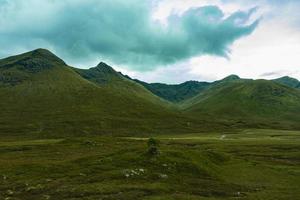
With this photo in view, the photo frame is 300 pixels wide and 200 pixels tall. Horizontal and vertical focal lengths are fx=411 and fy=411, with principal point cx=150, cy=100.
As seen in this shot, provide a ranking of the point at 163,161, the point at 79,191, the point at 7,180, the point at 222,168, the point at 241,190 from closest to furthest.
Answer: the point at 79,191 → the point at 241,190 → the point at 7,180 → the point at 163,161 → the point at 222,168

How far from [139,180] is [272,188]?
17665 mm

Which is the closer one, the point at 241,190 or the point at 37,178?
the point at 241,190

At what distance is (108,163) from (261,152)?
5286 centimetres

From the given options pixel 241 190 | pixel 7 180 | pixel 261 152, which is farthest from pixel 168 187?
pixel 261 152

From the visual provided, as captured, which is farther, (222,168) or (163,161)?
(222,168)

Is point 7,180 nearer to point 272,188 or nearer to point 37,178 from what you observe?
point 37,178

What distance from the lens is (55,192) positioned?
48.5 metres

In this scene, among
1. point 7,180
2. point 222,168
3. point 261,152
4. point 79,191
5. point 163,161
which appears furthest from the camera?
point 261,152

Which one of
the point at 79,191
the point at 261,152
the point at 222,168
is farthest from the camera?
the point at 261,152

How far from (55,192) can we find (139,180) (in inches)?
457

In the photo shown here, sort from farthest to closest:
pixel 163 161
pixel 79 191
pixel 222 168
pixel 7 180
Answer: pixel 222 168, pixel 163 161, pixel 7 180, pixel 79 191

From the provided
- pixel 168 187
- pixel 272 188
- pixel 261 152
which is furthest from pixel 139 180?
pixel 261 152

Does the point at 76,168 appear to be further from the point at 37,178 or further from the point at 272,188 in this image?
the point at 272,188

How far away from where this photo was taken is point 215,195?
50.0 m
